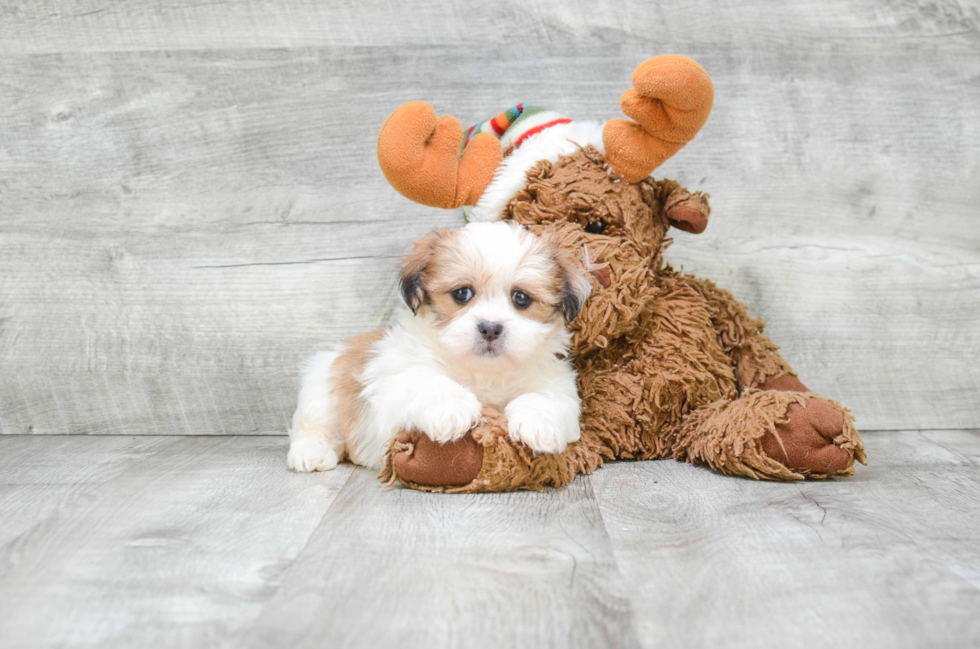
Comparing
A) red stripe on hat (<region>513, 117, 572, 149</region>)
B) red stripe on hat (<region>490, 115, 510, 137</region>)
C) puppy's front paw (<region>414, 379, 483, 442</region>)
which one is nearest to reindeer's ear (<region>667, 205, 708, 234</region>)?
red stripe on hat (<region>513, 117, 572, 149</region>)

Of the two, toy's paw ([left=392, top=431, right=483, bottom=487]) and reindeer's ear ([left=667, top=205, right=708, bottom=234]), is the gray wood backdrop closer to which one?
reindeer's ear ([left=667, top=205, right=708, bottom=234])

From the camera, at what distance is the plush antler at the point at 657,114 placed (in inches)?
59.5

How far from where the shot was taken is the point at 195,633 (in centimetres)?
93

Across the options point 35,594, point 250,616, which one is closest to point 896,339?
point 250,616

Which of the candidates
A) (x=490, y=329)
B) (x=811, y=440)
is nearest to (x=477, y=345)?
(x=490, y=329)

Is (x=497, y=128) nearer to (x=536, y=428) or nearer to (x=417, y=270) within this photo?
(x=417, y=270)

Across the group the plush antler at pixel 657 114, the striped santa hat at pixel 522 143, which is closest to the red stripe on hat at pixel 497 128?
the striped santa hat at pixel 522 143

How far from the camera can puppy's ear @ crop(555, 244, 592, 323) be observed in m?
1.54

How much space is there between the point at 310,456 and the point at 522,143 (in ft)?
2.76

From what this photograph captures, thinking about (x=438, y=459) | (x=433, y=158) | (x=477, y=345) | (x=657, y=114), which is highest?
(x=657, y=114)

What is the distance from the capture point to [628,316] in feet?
5.34

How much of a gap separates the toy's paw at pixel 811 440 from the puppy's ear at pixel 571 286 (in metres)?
0.46

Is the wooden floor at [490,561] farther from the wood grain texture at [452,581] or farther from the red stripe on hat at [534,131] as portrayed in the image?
the red stripe on hat at [534,131]

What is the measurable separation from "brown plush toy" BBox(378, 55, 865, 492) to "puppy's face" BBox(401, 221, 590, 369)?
85 millimetres
